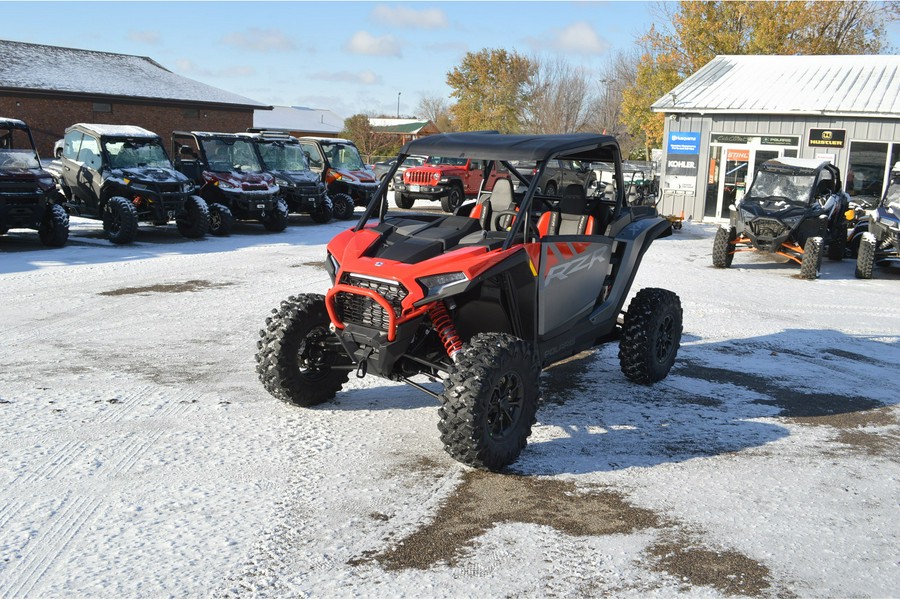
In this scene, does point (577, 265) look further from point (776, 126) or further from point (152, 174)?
point (776, 126)

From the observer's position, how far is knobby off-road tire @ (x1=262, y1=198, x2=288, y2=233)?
1638 centimetres

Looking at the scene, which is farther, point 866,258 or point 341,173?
point 341,173

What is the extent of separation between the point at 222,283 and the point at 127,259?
253cm

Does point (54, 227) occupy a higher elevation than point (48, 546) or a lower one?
higher

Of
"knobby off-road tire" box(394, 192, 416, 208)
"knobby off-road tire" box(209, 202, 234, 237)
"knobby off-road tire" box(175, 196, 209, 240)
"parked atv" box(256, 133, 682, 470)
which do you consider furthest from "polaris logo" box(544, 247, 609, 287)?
"knobby off-road tire" box(394, 192, 416, 208)

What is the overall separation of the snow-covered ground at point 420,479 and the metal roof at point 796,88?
13.5 meters

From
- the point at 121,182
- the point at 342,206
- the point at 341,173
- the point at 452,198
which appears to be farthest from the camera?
the point at 452,198

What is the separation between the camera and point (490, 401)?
4754 mm

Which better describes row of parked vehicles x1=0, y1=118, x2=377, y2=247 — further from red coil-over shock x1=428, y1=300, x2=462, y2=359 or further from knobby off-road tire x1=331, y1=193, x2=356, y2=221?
red coil-over shock x1=428, y1=300, x2=462, y2=359

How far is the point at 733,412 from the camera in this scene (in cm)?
614

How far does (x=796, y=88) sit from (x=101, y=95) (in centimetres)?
2551

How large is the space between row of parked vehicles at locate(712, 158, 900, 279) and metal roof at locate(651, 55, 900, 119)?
662 cm

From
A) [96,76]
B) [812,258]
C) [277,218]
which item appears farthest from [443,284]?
[96,76]

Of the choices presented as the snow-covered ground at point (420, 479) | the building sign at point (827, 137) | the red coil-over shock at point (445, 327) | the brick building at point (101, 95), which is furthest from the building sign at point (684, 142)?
the brick building at point (101, 95)
